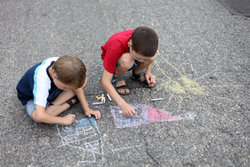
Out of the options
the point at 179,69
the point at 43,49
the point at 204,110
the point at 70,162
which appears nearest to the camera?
the point at 70,162

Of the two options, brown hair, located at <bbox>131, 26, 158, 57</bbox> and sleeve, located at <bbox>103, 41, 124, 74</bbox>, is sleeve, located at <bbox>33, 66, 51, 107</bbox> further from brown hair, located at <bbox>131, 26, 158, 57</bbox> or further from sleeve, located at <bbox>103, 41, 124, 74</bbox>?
brown hair, located at <bbox>131, 26, 158, 57</bbox>

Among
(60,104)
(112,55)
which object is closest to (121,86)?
(112,55)

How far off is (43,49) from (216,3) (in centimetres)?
339

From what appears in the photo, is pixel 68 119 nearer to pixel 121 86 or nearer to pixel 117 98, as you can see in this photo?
pixel 117 98

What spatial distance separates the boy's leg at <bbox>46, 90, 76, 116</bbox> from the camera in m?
2.17

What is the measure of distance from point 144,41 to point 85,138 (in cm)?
108

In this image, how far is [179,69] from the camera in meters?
2.80

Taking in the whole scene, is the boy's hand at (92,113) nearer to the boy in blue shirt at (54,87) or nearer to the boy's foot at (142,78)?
the boy in blue shirt at (54,87)

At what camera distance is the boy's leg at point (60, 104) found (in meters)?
2.17

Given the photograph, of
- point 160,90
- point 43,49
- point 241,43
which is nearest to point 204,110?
point 160,90

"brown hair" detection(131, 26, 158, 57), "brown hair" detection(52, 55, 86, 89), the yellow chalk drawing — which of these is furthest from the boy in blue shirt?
the yellow chalk drawing

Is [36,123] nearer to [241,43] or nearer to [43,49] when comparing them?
[43,49]

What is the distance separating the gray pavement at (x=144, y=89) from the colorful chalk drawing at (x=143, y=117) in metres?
0.01

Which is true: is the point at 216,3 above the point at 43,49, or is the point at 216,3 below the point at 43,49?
above
